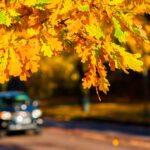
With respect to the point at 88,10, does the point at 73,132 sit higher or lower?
lower

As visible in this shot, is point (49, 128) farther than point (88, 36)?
Yes

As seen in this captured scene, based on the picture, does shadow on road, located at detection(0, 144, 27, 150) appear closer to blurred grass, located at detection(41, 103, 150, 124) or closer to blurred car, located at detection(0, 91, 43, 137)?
blurred car, located at detection(0, 91, 43, 137)

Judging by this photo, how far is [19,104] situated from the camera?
42.3 ft

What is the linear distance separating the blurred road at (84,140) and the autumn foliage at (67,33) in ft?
22.3

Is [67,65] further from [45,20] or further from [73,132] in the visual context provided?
[45,20]

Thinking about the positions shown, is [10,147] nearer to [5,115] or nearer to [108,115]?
[5,115]

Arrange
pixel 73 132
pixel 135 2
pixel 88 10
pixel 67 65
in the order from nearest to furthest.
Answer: pixel 88 10, pixel 135 2, pixel 73 132, pixel 67 65

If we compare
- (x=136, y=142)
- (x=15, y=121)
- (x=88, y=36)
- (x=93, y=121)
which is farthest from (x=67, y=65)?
(x=88, y=36)

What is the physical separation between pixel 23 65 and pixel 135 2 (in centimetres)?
135

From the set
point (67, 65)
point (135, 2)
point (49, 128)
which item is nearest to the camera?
point (135, 2)

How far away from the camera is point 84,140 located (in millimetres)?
11953

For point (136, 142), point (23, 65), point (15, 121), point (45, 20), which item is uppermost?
point (45, 20)

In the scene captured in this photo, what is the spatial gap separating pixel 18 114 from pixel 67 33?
8.97 m

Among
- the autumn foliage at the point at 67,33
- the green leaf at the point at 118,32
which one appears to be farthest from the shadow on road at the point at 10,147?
the green leaf at the point at 118,32
